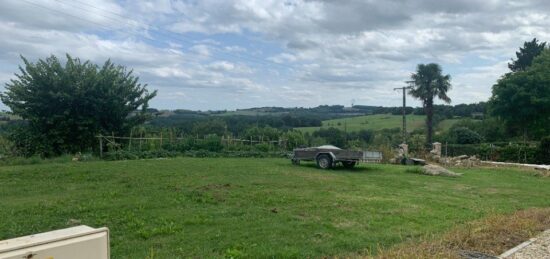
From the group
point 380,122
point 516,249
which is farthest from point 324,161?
point 380,122

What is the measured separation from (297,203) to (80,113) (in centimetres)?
1859

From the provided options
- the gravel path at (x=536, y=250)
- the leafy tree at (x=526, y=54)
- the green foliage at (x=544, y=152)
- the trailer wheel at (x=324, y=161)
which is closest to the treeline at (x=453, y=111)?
the leafy tree at (x=526, y=54)

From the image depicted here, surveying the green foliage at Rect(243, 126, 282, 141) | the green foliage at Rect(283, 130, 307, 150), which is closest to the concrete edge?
the green foliage at Rect(283, 130, 307, 150)

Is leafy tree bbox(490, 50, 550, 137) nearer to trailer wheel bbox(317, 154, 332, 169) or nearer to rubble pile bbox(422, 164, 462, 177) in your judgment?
rubble pile bbox(422, 164, 462, 177)

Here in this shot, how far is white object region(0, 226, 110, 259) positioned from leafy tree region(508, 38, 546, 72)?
5369 centimetres

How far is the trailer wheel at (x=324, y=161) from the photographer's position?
1842cm

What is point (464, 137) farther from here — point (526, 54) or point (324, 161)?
point (324, 161)

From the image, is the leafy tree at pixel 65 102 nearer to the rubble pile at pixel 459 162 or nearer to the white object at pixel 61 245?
the rubble pile at pixel 459 162

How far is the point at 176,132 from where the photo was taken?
26781 mm

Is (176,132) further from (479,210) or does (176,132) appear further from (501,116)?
(501,116)

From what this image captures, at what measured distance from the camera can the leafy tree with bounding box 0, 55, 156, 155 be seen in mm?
23000

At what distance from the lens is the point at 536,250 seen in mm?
5812

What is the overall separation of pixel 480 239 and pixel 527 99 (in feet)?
99.3

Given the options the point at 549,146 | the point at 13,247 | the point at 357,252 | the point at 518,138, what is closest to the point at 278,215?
the point at 357,252
